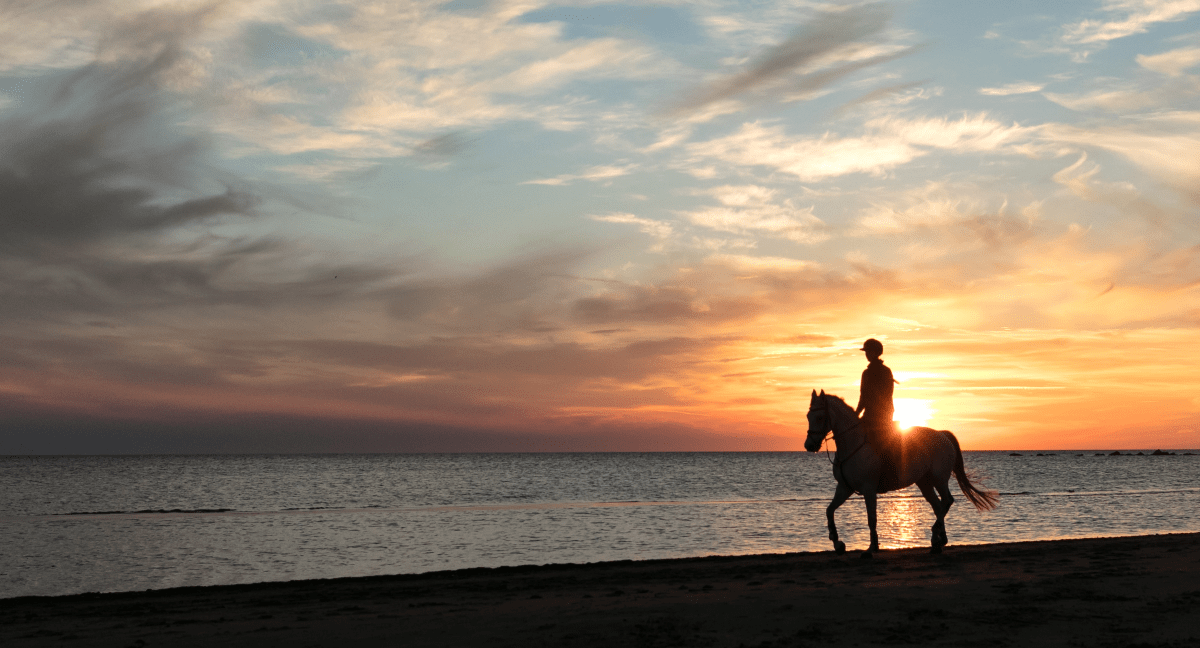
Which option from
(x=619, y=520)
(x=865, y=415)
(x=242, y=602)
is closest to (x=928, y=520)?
(x=619, y=520)

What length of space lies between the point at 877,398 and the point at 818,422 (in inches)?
45.9

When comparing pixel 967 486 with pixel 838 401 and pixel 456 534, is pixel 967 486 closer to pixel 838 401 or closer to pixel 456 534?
pixel 838 401

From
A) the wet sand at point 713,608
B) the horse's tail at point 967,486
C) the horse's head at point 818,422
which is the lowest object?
the wet sand at point 713,608

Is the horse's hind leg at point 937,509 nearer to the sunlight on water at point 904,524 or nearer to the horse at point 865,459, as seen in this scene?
the horse at point 865,459

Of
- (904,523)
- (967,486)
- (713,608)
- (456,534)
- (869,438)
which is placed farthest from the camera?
(904,523)

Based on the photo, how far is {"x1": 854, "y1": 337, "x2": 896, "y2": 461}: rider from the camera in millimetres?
14219

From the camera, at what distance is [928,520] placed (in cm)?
3222

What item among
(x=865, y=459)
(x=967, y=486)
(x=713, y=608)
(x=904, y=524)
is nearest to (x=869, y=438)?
(x=865, y=459)

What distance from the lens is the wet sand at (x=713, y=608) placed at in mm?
7977

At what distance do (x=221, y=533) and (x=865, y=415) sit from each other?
25.4m

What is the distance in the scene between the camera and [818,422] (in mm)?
14055

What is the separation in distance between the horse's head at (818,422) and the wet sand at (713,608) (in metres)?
2.05

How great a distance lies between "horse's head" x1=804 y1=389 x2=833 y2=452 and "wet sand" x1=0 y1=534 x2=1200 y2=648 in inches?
80.9

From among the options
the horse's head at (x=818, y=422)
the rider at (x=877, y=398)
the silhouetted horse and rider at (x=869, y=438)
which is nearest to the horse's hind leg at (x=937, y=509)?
the silhouetted horse and rider at (x=869, y=438)
